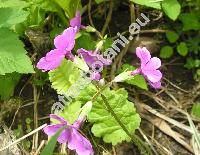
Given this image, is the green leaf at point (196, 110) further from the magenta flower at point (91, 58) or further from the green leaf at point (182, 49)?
the magenta flower at point (91, 58)

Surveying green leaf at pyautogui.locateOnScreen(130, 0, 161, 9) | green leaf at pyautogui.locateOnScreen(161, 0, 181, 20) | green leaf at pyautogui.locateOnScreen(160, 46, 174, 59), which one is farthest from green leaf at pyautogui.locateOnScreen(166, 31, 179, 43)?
green leaf at pyautogui.locateOnScreen(130, 0, 161, 9)

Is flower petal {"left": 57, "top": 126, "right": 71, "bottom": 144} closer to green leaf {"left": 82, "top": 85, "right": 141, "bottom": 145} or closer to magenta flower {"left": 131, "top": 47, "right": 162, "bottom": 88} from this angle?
magenta flower {"left": 131, "top": 47, "right": 162, "bottom": 88}

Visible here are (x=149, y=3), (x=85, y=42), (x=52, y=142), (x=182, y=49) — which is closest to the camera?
(x=52, y=142)

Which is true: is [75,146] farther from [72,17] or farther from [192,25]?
[192,25]

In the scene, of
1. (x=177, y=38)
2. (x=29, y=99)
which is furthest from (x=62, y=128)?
(x=177, y=38)

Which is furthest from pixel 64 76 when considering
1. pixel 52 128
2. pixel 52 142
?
pixel 52 142

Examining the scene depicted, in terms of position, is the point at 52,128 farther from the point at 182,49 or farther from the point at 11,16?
the point at 182,49

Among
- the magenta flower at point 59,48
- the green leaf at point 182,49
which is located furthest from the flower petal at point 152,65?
the green leaf at point 182,49

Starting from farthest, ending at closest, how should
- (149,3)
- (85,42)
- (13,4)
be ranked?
(85,42) → (149,3) → (13,4)
